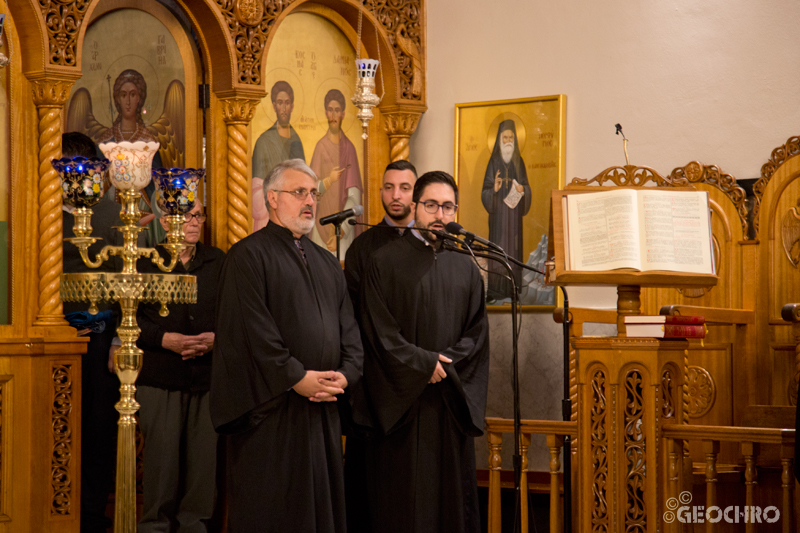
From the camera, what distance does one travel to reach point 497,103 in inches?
281

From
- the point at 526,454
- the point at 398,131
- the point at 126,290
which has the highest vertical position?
the point at 398,131

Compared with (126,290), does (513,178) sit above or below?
above

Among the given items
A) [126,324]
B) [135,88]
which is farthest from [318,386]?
[135,88]

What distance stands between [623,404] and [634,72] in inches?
134

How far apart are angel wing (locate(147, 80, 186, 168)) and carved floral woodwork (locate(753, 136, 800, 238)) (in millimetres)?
3813

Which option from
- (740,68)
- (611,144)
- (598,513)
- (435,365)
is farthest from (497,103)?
(598,513)

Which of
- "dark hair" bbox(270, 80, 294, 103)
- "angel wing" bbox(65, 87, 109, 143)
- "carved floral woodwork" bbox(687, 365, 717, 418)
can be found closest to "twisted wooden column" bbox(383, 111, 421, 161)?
"dark hair" bbox(270, 80, 294, 103)

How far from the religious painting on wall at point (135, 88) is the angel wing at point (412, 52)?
1.77m

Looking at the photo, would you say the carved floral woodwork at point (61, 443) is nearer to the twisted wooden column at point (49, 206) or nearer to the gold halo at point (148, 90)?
the twisted wooden column at point (49, 206)

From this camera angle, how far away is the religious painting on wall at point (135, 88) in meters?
5.66

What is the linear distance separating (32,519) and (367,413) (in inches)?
74.5

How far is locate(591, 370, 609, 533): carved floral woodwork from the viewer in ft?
13.8

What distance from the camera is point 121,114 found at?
19.0 feet

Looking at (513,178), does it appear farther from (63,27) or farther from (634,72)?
(63,27)
